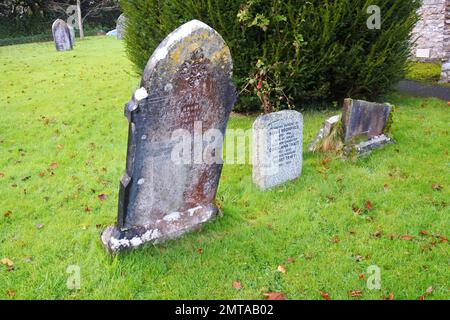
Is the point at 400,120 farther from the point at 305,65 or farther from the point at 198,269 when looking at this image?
the point at 198,269

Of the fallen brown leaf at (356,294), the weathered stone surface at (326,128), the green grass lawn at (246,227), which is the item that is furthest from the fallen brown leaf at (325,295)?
the weathered stone surface at (326,128)

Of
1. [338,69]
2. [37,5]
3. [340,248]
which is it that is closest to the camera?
[340,248]

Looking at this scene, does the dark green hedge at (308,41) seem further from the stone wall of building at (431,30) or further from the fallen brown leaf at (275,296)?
the stone wall of building at (431,30)

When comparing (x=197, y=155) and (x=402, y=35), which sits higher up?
(x=402, y=35)

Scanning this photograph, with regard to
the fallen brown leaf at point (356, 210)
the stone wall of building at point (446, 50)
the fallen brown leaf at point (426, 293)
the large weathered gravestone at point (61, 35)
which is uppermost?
the large weathered gravestone at point (61, 35)

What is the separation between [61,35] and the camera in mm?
21109

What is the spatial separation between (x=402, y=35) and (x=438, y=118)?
72.4 inches

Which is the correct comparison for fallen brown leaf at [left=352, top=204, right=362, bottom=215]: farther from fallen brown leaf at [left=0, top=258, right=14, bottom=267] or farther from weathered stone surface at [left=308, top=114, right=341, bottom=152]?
fallen brown leaf at [left=0, top=258, right=14, bottom=267]

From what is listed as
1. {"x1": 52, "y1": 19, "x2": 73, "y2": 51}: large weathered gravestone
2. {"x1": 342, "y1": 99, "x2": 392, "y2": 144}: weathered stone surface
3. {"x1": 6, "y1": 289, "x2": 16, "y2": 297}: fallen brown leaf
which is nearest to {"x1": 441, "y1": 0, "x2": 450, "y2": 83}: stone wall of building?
{"x1": 342, "y1": 99, "x2": 392, "y2": 144}: weathered stone surface

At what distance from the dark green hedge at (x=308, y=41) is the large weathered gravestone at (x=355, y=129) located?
4.59ft

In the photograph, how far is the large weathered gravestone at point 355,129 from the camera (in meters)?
6.93
